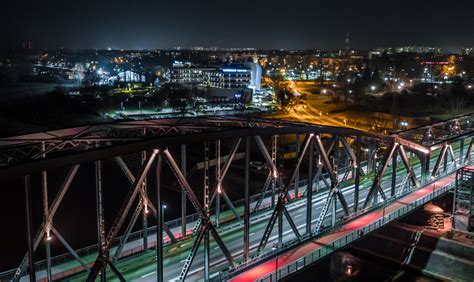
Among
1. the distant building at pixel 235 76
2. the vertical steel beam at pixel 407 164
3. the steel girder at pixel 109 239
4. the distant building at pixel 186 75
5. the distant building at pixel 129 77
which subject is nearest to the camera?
the steel girder at pixel 109 239

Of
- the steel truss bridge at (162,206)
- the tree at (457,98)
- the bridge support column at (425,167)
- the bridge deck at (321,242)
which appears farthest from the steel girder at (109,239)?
the tree at (457,98)

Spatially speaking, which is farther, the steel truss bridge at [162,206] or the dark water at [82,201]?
the dark water at [82,201]

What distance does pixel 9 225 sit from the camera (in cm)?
3102

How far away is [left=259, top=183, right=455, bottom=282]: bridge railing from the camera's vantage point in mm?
14781

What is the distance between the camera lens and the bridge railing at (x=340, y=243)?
14.8 meters

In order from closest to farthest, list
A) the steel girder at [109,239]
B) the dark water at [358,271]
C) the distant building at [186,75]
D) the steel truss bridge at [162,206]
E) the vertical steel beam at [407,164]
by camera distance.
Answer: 1. the steel girder at [109,239]
2. the steel truss bridge at [162,206]
3. the dark water at [358,271]
4. the vertical steel beam at [407,164]
5. the distant building at [186,75]

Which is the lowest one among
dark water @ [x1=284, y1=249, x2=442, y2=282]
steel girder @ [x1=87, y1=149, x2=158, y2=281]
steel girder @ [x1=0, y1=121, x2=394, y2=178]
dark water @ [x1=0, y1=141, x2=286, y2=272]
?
dark water @ [x1=284, y1=249, x2=442, y2=282]

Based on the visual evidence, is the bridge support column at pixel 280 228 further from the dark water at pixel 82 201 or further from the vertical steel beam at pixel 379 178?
the dark water at pixel 82 201

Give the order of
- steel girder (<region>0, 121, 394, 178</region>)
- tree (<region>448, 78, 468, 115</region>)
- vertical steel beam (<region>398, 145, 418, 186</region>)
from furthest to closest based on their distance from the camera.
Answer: tree (<region>448, 78, 468, 115</region>) < vertical steel beam (<region>398, 145, 418, 186</region>) < steel girder (<region>0, 121, 394, 178</region>)

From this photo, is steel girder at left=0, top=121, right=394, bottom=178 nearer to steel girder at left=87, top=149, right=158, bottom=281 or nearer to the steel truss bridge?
the steel truss bridge

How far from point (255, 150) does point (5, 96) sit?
48.0 meters

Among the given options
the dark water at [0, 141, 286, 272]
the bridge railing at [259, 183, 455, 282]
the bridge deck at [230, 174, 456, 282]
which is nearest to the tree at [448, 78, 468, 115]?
the dark water at [0, 141, 286, 272]

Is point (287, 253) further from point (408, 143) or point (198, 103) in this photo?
point (198, 103)

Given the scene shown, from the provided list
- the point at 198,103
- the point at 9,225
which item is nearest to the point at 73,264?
the point at 9,225
